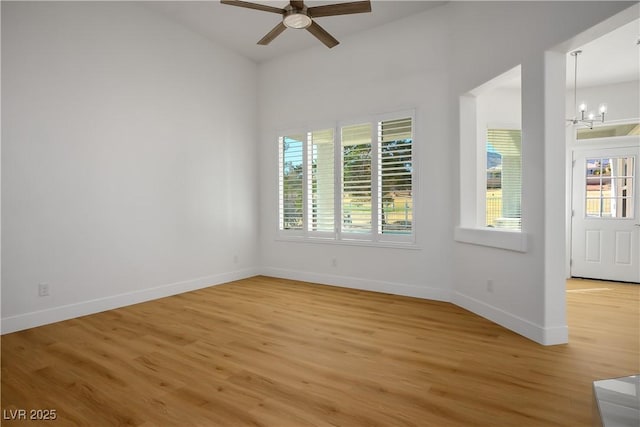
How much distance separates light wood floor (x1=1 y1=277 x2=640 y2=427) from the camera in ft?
6.26

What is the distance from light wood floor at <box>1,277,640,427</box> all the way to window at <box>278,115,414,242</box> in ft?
4.07

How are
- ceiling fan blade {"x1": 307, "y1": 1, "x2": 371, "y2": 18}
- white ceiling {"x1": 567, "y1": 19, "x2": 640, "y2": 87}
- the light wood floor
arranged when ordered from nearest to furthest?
the light wood floor → ceiling fan blade {"x1": 307, "y1": 1, "x2": 371, "y2": 18} → white ceiling {"x1": 567, "y1": 19, "x2": 640, "y2": 87}

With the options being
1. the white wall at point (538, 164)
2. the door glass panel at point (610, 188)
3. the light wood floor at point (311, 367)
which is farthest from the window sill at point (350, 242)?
the door glass panel at point (610, 188)

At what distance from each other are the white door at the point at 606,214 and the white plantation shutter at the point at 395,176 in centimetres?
336

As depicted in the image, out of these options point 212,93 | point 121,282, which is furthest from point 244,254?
point 212,93

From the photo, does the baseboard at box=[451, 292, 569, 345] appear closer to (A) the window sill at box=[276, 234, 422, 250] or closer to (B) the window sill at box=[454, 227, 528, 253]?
(B) the window sill at box=[454, 227, 528, 253]

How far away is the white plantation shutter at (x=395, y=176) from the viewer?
14.5 feet

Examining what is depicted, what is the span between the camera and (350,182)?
194 inches

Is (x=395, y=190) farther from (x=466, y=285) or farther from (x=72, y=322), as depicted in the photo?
(x=72, y=322)

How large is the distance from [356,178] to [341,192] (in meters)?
0.31

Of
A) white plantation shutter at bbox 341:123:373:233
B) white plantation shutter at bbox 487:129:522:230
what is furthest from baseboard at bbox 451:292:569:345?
white plantation shutter at bbox 487:129:522:230

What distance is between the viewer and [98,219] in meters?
3.83

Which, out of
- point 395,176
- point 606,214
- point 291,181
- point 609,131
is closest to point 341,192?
point 395,176

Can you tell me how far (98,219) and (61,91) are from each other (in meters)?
1.36
